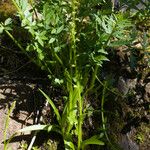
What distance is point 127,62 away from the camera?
2400 millimetres

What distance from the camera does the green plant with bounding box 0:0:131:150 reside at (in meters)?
2.00

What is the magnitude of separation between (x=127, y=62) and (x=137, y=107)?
0.95 feet

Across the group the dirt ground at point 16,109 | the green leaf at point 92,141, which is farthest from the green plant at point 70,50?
the dirt ground at point 16,109

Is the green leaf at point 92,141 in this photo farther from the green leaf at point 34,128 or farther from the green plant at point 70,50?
the green leaf at point 34,128

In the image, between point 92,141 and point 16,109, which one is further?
point 16,109

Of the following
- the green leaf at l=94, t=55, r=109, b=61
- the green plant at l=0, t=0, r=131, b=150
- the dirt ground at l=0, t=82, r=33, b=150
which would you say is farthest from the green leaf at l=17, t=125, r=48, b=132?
the green leaf at l=94, t=55, r=109, b=61

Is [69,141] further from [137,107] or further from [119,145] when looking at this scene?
[137,107]

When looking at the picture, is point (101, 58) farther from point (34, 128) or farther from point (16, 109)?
point (16, 109)

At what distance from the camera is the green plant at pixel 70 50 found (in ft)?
6.56

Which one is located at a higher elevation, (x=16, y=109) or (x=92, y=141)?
(x=16, y=109)

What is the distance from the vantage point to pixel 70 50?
6.61 ft

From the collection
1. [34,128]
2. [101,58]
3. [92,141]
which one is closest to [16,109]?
[34,128]

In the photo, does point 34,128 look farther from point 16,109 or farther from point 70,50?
point 70,50

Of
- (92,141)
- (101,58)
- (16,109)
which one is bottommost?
(92,141)
